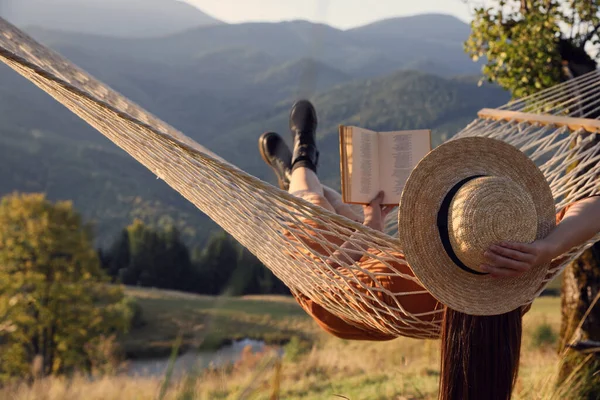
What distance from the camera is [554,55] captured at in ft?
9.29

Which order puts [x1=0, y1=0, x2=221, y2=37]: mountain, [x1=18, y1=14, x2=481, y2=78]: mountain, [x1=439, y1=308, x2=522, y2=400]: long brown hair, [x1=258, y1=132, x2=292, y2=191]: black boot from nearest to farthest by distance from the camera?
[x1=439, y1=308, x2=522, y2=400]: long brown hair < [x1=258, y1=132, x2=292, y2=191]: black boot < [x1=18, y1=14, x2=481, y2=78]: mountain < [x1=0, y1=0, x2=221, y2=37]: mountain

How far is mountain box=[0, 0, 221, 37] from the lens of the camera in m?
88.8

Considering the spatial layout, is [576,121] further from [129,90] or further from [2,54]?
[129,90]

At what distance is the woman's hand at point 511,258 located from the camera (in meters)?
1.24

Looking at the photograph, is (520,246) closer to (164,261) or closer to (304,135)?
(304,135)

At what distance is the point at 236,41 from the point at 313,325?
77.1 m

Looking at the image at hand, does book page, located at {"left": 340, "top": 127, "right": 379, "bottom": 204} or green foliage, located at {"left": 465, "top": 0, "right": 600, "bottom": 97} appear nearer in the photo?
book page, located at {"left": 340, "top": 127, "right": 379, "bottom": 204}

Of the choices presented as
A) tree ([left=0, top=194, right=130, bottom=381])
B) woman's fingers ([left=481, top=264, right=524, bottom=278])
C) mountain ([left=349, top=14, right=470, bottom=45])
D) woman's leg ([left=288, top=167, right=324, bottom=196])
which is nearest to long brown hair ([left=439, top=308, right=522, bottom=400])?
woman's fingers ([left=481, top=264, right=524, bottom=278])

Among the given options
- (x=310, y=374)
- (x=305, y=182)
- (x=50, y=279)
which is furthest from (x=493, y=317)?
(x=50, y=279)

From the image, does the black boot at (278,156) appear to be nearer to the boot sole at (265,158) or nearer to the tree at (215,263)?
the boot sole at (265,158)

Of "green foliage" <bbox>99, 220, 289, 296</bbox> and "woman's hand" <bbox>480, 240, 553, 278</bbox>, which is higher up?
"green foliage" <bbox>99, 220, 289, 296</bbox>

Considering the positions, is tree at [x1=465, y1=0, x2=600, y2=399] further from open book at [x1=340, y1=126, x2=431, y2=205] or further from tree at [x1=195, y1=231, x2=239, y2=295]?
tree at [x1=195, y1=231, x2=239, y2=295]

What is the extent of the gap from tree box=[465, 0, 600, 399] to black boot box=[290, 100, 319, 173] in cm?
110

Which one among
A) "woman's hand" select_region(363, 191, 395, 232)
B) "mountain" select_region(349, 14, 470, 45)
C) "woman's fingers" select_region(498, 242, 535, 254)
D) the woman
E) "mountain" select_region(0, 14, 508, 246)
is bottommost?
the woman
